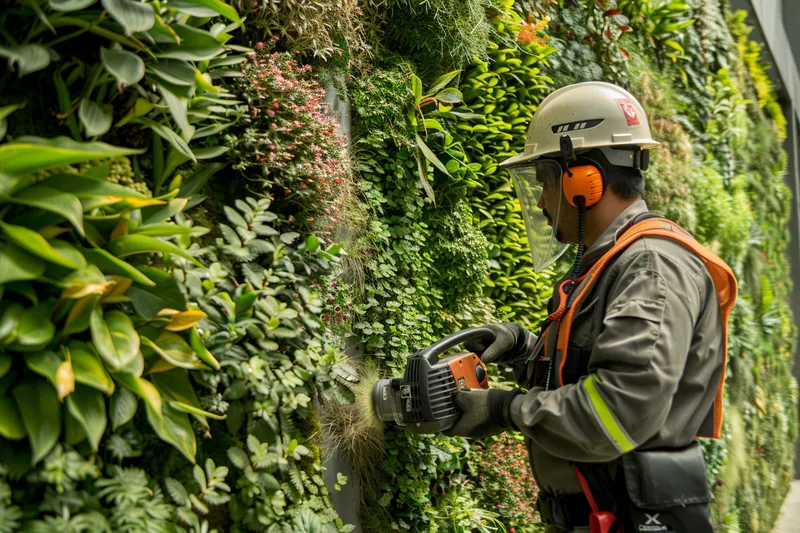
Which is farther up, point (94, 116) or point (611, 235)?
point (611, 235)

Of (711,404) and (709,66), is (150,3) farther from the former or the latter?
(709,66)

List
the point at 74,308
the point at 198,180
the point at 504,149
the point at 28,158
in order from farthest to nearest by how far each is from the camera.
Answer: the point at 504,149
the point at 198,180
the point at 74,308
the point at 28,158

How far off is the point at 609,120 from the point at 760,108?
28.2 ft

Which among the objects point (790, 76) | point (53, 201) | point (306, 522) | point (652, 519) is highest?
point (790, 76)

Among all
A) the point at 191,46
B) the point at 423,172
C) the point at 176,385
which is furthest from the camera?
the point at 423,172

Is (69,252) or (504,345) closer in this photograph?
(69,252)

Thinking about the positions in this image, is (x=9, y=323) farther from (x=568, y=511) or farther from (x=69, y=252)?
(x=568, y=511)

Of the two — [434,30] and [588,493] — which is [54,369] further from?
[434,30]

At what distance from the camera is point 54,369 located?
1656 millimetres

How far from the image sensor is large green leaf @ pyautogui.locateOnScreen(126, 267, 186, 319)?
192 centimetres

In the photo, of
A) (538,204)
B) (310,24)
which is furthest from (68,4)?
(538,204)

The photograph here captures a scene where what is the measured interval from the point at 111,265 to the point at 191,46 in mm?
717

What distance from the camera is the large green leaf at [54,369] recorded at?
5.29ft

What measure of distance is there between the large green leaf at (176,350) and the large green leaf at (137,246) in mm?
242
